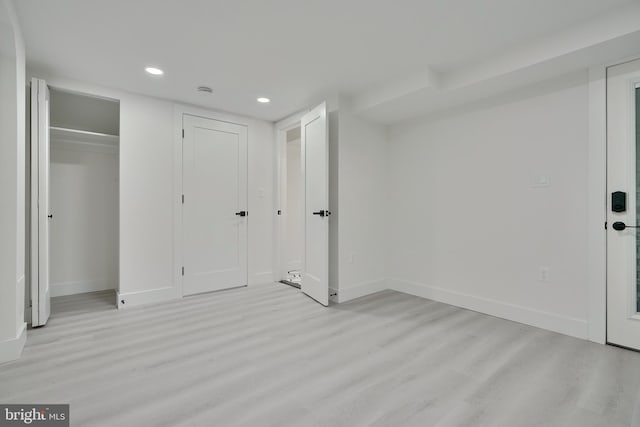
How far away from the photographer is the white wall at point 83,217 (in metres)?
3.80

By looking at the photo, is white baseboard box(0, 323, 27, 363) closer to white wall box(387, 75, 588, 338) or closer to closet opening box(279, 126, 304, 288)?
closet opening box(279, 126, 304, 288)

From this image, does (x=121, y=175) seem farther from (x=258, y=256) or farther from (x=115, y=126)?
(x=258, y=256)

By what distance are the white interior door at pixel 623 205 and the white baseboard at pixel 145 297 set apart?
13.8ft

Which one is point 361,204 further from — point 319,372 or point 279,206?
point 319,372

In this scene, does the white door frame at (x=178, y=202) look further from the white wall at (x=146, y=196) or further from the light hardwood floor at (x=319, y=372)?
the light hardwood floor at (x=319, y=372)

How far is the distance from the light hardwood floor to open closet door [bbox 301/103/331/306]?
0.58 m

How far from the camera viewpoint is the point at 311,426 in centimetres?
150

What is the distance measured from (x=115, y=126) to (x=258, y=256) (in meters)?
2.80

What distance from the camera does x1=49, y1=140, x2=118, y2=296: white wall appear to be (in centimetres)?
380

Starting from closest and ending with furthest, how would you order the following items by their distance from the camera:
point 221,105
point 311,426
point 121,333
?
1. point 311,426
2. point 121,333
3. point 221,105

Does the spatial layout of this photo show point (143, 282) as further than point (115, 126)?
No

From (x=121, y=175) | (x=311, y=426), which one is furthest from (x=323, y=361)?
(x=121, y=175)

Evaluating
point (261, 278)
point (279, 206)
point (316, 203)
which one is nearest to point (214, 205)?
point (279, 206)

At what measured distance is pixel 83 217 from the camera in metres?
3.96
